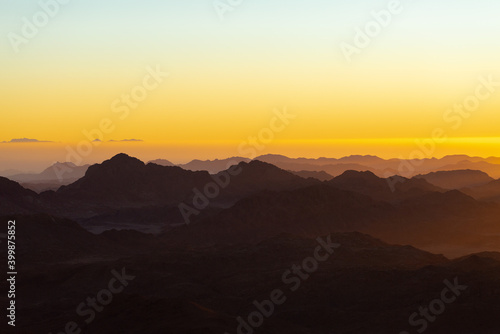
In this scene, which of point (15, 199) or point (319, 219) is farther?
point (15, 199)

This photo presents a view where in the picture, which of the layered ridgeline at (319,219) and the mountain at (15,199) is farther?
the mountain at (15,199)

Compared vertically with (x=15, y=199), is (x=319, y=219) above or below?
above

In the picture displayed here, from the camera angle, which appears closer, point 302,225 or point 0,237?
point 0,237

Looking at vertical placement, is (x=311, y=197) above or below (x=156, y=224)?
above

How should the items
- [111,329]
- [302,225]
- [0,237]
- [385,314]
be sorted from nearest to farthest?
[111,329], [385,314], [0,237], [302,225]

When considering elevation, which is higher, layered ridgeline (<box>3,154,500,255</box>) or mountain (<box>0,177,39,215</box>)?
layered ridgeline (<box>3,154,500,255</box>)

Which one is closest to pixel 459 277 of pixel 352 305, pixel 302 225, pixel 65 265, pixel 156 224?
pixel 352 305

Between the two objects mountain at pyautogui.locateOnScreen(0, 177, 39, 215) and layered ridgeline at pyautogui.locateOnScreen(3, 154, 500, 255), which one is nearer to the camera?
layered ridgeline at pyautogui.locateOnScreen(3, 154, 500, 255)

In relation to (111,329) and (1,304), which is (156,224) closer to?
(1,304)

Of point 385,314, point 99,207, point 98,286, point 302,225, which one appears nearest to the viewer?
point 385,314

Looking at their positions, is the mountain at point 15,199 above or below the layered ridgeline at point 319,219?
below

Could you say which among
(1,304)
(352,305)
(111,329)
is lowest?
(1,304)
